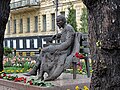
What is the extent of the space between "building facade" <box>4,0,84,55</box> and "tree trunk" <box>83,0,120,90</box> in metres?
30.0

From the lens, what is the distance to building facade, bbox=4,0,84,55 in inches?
1526

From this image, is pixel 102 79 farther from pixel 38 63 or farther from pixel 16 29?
pixel 16 29

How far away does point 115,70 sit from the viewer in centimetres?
488

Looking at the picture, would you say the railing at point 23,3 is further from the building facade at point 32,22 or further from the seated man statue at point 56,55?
the seated man statue at point 56,55

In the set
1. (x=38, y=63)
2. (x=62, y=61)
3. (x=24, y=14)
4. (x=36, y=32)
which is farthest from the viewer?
(x=24, y=14)

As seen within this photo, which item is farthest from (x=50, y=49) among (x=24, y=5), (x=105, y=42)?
(x=24, y=5)

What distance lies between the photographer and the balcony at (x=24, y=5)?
42.5m

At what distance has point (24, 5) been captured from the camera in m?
43.8

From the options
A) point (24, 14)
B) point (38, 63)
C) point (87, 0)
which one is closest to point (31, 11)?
point (24, 14)

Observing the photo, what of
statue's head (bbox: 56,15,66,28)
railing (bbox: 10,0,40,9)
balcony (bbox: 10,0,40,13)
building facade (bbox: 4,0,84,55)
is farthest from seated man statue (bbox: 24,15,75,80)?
railing (bbox: 10,0,40,9)

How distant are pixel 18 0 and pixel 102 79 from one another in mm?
42526

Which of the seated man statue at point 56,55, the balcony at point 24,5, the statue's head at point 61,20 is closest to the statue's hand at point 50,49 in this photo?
the seated man statue at point 56,55

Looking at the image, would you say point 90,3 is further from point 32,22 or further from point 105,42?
point 32,22

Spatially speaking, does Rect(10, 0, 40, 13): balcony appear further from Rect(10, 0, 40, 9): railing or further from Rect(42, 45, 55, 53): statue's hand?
Rect(42, 45, 55, 53): statue's hand
